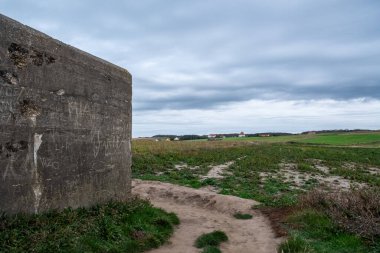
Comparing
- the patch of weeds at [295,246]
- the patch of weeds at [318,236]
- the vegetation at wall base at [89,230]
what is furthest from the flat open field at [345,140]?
the vegetation at wall base at [89,230]

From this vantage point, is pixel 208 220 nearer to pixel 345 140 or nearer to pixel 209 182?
pixel 209 182

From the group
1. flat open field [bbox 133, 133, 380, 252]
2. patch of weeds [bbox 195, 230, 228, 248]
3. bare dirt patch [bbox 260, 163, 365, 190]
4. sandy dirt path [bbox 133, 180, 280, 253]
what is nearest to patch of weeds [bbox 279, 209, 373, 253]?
flat open field [bbox 133, 133, 380, 252]

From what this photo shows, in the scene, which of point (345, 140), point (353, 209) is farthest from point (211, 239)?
point (345, 140)

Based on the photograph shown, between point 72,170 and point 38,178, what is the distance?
106 centimetres

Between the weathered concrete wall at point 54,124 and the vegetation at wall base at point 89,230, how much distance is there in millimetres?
318

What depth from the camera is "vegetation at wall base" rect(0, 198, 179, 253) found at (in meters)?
6.28

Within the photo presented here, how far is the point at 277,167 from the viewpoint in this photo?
25.1 m

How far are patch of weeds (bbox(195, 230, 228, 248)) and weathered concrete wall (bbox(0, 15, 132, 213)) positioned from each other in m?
2.72

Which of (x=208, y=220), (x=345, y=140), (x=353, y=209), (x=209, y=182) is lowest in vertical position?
(x=208, y=220)

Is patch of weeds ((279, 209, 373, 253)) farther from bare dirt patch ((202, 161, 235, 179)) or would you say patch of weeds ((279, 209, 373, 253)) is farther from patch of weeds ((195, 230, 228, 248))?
bare dirt patch ((202, 161, 235, 179))

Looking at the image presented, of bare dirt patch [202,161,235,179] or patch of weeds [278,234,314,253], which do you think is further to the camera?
bare dirt patch [202,161,235,179]

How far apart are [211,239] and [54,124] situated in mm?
4276

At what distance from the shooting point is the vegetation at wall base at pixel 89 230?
247 inches

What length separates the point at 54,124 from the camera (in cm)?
791
